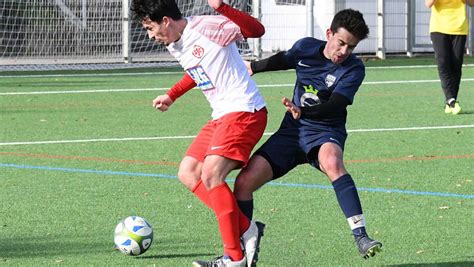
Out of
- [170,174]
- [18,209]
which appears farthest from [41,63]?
[18,209]

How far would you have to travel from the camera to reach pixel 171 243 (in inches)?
299

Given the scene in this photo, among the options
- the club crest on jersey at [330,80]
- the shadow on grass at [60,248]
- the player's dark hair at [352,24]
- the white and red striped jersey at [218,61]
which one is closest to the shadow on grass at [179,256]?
the shadow on grass at [60,248]

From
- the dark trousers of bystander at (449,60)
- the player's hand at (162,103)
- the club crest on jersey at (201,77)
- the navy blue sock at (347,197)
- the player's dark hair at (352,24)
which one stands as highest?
the player's dark hair at (352,24)

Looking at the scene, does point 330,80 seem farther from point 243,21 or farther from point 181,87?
point 181,87

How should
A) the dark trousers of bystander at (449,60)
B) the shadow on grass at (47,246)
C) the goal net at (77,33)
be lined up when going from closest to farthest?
the shadow on grass at (47,246) → the dark trousers of bystander at (449,60) → the goal net at (77,33)

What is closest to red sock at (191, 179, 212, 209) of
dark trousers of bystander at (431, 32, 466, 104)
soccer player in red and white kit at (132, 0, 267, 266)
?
soccer player in red and white kit at (132, 0, 267, 266)

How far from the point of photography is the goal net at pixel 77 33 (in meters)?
23.5

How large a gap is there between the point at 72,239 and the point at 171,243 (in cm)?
71

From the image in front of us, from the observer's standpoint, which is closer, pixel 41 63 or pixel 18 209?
pixel 18 209

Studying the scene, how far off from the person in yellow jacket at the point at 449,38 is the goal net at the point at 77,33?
8.60 m

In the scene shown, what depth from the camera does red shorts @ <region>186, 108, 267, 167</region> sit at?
676 centimetres

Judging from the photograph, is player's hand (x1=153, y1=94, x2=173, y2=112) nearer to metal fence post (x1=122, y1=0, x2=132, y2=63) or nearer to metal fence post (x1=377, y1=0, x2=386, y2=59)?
metal fence post (x1=122, y1=0, x2=132, y2=63)

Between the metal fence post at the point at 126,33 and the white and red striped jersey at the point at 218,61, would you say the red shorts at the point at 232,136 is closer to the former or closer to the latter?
the white and red striped jersey at the point at 218,61

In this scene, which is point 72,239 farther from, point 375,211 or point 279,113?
point 279,113
